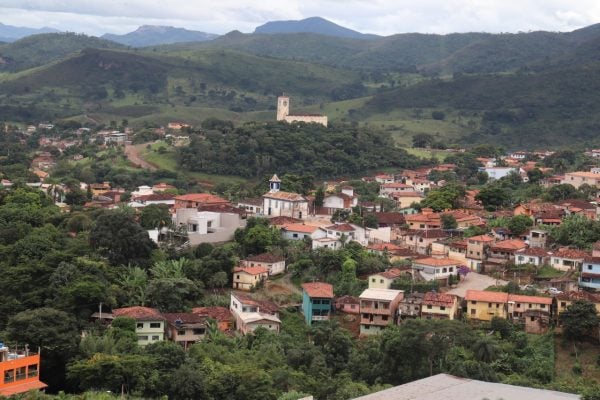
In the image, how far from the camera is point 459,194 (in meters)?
38.1

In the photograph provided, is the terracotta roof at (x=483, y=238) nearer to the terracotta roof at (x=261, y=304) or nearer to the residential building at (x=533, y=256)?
the residential building at (x=533, y=256)

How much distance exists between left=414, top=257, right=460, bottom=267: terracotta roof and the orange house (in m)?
12.5

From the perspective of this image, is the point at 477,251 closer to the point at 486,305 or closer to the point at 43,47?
the point at 486,305

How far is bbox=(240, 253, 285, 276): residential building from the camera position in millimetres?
28344

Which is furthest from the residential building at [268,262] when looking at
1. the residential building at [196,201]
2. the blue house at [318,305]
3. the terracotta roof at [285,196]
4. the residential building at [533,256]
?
the residential building at [196,201]

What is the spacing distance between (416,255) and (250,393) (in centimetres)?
1176

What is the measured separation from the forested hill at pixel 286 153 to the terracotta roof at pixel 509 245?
23.4m

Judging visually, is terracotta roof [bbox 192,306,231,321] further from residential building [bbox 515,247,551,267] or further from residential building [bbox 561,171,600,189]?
residential building [bbox 561,171,600,189]

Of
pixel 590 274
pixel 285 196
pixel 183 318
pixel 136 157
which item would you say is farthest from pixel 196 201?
pixel 136 157

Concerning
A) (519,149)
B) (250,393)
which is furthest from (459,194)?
(519,149)

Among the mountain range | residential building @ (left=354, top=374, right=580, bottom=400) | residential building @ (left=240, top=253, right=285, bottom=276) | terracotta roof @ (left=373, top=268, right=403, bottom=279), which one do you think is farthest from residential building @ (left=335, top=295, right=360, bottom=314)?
the mountain range

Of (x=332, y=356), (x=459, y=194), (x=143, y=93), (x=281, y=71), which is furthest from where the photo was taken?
(x=281, y=71)

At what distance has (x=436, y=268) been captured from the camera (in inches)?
1063

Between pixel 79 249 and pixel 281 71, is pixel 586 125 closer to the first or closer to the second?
pixel 281 71
